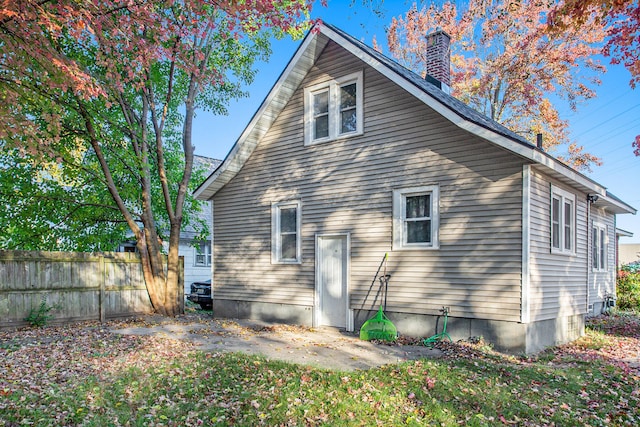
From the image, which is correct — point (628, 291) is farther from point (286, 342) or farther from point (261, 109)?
point (261, 109)

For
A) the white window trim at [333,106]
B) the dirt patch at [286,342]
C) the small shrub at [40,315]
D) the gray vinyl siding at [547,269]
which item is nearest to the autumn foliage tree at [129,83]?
the white window trim at [333,106]

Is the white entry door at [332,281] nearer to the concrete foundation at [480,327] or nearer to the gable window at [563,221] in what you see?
the concrete foundation at [480,327]

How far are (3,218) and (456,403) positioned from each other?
44.5ft

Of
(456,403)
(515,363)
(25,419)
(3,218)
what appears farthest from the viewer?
(3,218)

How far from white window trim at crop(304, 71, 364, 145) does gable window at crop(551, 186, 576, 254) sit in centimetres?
478

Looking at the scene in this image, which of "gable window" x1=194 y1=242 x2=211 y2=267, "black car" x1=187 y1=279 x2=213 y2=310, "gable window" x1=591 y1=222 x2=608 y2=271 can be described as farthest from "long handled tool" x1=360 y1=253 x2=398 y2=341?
"gable window" x1=194 y1=242 x2=211 y2=267

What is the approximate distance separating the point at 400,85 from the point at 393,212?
2.89 meters

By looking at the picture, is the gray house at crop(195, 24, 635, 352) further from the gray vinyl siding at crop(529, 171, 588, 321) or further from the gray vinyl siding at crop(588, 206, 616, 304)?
the gray vinyl siding at crop(588, 206, 616, 304)

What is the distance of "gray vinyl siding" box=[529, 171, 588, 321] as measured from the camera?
30.2 ft

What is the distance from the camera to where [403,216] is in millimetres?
10609

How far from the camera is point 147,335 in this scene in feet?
33.8

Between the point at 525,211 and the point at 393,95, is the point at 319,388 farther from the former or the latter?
the point at 393,95

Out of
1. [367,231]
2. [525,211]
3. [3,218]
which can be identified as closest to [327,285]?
[367,231]

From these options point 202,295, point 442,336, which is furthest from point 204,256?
point 442,336
